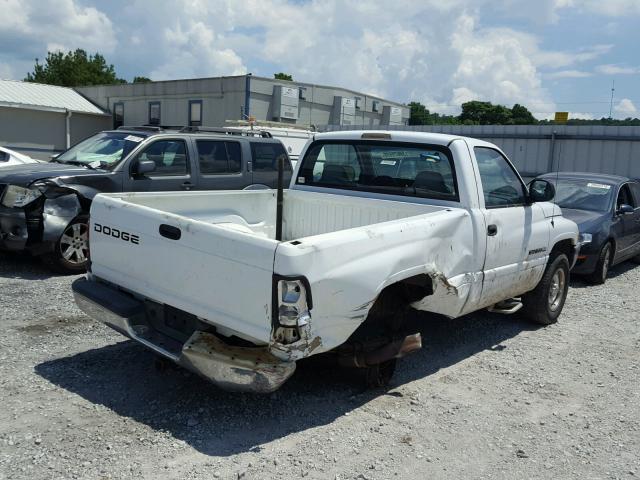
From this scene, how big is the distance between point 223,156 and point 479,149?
499 cm

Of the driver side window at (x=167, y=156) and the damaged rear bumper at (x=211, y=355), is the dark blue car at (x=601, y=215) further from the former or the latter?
the damaged rear bumper at (x=211, y=355)

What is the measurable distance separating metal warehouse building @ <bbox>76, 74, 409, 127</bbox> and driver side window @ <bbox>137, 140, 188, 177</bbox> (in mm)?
15518

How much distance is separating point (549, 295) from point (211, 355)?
4.34m

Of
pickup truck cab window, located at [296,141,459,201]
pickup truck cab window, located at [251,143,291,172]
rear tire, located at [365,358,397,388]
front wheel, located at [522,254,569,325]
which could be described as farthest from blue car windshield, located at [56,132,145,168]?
front wheel, located at [522,254,569,325]

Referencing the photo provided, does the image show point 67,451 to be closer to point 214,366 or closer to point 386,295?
point 214,366

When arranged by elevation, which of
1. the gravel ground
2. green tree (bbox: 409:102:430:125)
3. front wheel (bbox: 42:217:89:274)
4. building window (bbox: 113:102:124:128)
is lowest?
the gravel ground

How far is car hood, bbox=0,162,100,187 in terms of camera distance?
764 cm

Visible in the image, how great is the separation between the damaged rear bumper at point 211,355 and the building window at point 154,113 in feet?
91.8

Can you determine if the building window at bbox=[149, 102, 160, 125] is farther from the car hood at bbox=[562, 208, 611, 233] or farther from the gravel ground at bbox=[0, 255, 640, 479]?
the gravel ground at bbox=[0, 255, 640, 479]

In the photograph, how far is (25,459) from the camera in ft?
11.7

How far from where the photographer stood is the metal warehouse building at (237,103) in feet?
88.9

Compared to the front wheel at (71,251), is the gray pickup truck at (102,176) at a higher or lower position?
higher

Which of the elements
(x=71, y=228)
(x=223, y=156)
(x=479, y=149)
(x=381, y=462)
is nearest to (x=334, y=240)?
(x=381, y=462)

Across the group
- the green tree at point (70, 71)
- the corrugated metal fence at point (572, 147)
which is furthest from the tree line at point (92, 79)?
the corrugated metal fence at point (572, 147)
